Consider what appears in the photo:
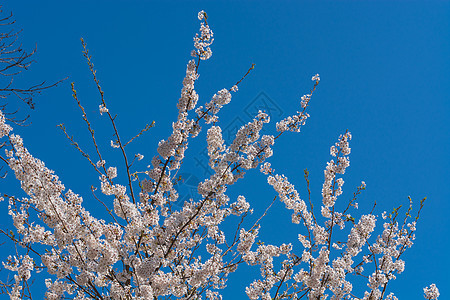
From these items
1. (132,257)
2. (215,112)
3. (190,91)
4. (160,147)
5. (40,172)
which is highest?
(190,91)

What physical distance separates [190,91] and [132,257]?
7.20 ft

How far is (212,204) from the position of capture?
4.81 m

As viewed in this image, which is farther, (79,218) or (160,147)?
(160,147)

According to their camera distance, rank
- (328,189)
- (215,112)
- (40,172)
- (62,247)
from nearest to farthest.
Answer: (40,172) < (62,247) < (215,112) < (328,189)

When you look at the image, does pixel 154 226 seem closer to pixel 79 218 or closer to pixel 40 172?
pixel 79 218

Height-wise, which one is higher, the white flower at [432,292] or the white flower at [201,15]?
the white flower at [201,15]

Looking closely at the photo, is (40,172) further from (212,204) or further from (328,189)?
(328,189)

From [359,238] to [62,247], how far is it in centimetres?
403

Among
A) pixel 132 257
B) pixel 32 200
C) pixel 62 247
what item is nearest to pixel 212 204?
pixel 132 257

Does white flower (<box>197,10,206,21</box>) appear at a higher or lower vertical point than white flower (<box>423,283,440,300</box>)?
higher

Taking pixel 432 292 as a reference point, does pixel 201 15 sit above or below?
above

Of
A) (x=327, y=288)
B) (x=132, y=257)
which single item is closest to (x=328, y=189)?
(x=327, y=288)

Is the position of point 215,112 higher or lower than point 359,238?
higher

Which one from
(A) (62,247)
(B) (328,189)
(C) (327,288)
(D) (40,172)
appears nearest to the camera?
(D) (40,172)
